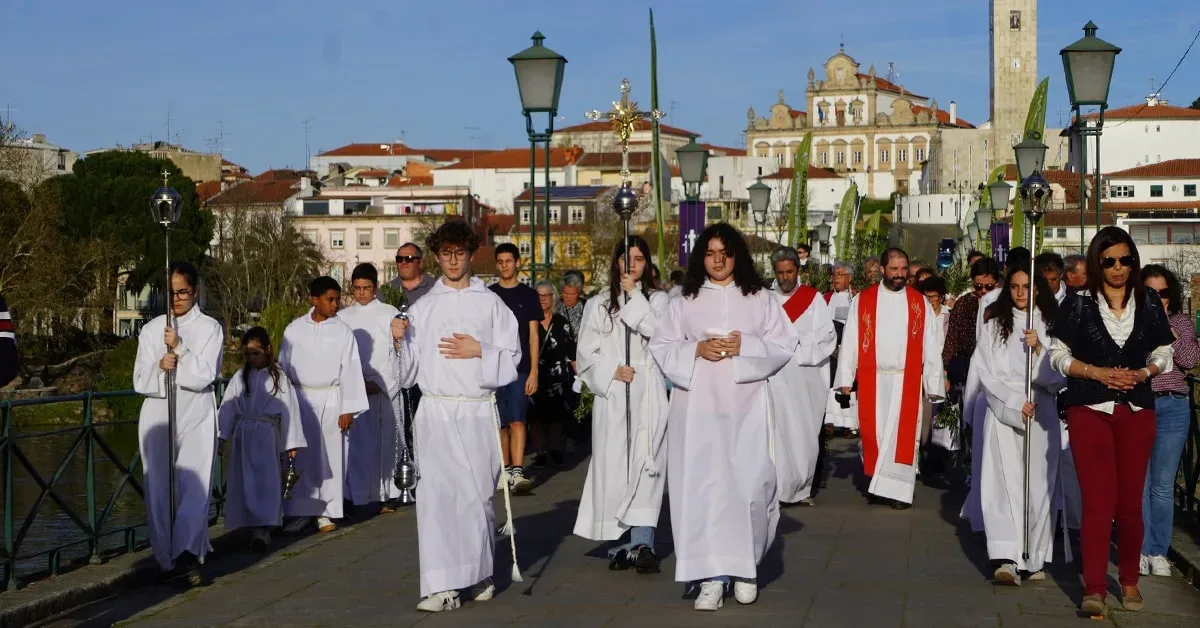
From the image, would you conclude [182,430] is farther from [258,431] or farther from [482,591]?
[482,591]

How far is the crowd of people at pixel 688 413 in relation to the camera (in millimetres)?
8250

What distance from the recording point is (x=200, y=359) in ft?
31.7

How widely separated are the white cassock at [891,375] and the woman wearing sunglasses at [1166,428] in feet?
10.7

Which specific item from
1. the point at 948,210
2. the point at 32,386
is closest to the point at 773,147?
the point at 948,210

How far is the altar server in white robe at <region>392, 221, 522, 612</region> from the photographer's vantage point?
28.0ft

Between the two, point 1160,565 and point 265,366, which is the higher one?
point 265,366

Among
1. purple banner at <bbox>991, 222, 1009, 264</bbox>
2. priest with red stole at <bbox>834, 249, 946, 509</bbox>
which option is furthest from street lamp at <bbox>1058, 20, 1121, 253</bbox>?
purple banner at <bbox>991, 222, 1009, 264</bbox>

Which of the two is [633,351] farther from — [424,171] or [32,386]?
[424,171]

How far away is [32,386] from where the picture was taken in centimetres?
5438

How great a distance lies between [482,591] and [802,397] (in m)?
5.22

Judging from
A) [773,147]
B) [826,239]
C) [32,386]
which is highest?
[773,147]

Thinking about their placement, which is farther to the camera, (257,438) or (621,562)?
(257,438)

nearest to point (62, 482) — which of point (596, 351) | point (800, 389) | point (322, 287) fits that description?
point (322, 287)

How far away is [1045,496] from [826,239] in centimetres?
3286
